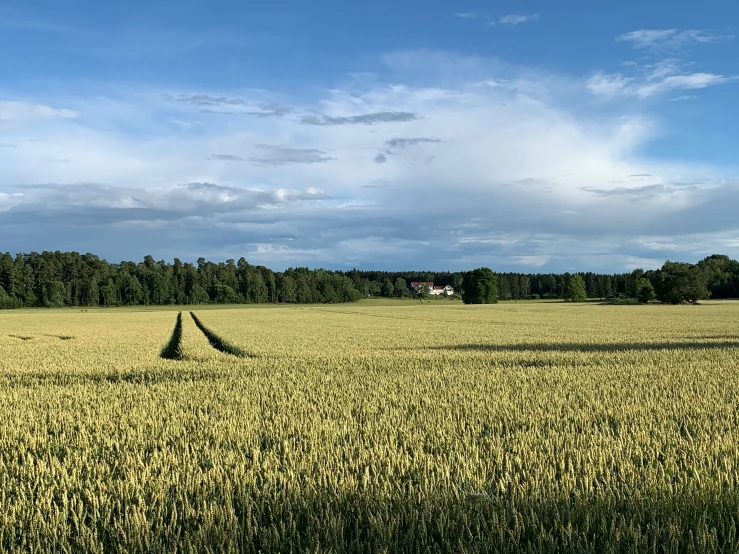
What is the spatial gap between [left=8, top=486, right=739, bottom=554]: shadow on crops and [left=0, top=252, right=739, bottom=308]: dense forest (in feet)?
381

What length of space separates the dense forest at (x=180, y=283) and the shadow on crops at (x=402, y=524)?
11621 cm

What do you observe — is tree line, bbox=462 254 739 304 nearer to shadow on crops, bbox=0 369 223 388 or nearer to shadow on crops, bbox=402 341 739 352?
shadow on crops, bbox=402 341 739 352

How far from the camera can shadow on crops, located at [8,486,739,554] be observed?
14.6ft

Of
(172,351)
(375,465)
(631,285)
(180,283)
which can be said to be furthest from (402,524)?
→ (631,285)

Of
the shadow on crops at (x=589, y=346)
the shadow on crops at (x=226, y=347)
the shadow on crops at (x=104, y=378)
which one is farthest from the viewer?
the shadow on crops at (x=589, y=346)

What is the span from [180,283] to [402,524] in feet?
502

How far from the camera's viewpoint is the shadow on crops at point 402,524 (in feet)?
14.6

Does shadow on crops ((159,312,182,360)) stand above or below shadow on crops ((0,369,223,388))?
below

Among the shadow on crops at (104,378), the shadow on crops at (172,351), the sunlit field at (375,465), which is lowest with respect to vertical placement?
the shadow on crops at (172,351)

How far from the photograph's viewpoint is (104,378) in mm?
16766

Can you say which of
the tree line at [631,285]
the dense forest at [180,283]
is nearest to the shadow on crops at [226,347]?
the tree line at [631,285]

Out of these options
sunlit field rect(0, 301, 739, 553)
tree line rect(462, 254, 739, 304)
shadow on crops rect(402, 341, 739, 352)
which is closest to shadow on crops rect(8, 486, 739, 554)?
sunlit field rect(0, 301, 739, 553)

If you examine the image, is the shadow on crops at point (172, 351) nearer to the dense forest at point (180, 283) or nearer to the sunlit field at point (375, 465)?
the sunlit field at point (375, 465)

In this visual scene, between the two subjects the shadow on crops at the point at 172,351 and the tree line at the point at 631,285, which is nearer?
the shadow on crops at the point at 172,351
